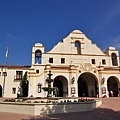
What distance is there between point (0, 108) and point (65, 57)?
2188cm

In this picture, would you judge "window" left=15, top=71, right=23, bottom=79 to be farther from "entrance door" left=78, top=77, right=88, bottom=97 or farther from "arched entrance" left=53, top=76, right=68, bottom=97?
"entrance door" left=78, top=77, right=88, bottom=97

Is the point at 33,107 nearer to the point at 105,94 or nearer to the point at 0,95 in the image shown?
the point at 105,94

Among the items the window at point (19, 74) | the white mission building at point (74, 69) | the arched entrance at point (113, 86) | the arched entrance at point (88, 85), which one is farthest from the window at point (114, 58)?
the window at point (19, 74)

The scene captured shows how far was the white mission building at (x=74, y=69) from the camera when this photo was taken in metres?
29.5

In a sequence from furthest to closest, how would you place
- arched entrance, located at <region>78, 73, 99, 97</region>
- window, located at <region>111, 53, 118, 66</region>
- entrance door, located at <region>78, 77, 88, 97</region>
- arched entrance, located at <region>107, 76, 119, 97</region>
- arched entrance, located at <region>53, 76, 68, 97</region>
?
window, located at <region>111, 53, 118, 66</region>, entrance door, located at <region>78, 77, 88, 97</region>, arched entrance, located at <region>107, 76, 119, 97</region>, arched entrance, located at <region>78, 73, 99, 97</region>, arched entrance, located at <region>53, 76, 68, 97</region>

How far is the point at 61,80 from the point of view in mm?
32844

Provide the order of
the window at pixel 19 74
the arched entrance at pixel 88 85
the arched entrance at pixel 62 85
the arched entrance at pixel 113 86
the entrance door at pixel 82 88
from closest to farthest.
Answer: the arched entrance at pixel 62 85 → the arched entrance at pixel 88 85 → the arched entrance at pixel 113 86 → the entrance door at pixel 82 88 → the window at pixel 19 74

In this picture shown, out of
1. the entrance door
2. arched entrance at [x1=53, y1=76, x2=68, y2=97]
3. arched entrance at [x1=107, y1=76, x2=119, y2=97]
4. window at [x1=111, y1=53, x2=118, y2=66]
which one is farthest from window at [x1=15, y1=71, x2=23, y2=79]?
window at [x1=111, y1=53, x2=118, y2=66]

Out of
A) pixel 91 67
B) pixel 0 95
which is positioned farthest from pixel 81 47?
pixel 0 95

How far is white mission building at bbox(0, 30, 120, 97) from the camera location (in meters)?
29.5

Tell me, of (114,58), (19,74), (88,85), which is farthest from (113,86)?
(19,74)

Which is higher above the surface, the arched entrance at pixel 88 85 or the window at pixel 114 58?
the window at pixel 114 58

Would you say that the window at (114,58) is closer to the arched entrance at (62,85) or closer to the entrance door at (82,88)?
the entrance door at (82,88)

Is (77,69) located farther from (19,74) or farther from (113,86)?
(19,74)
